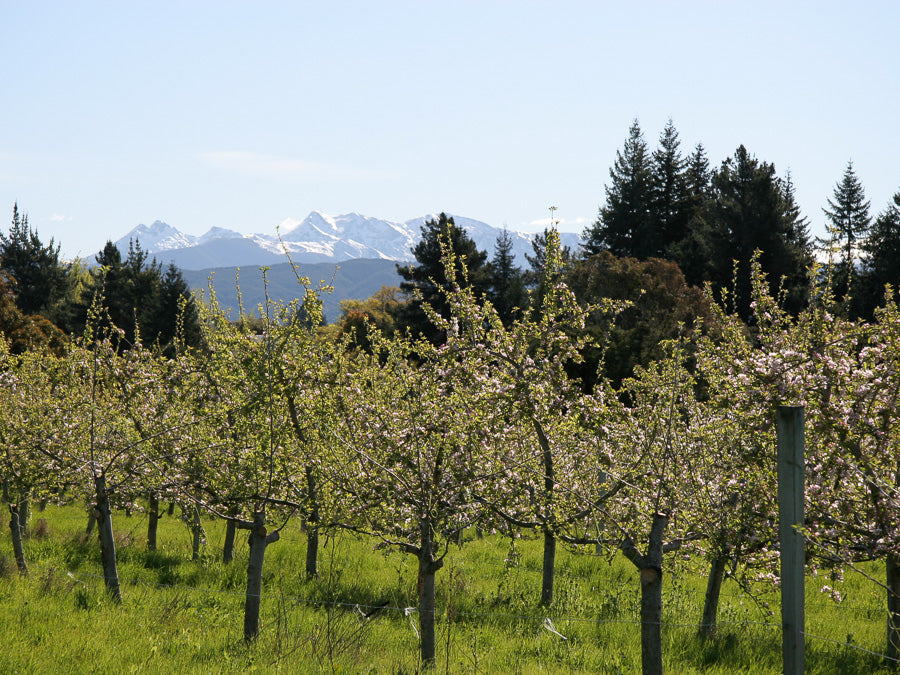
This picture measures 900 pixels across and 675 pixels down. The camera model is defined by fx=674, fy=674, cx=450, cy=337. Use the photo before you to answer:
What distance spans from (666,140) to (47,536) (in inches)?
2141

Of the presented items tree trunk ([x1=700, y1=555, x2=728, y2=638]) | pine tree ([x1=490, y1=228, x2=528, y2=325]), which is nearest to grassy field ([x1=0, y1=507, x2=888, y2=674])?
tree trunk ([x1=700, y1=555, x2=728, y2=638])

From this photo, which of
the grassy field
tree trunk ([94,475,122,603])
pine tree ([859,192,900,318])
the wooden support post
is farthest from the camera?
pine tree ([859,192,900,318])

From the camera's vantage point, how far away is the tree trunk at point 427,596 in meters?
7.71

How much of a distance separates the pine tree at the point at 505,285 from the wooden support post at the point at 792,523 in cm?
4383

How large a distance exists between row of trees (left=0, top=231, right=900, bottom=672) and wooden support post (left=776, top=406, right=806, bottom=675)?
1785mm

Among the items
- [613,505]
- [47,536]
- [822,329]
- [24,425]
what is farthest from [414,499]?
[47,536]

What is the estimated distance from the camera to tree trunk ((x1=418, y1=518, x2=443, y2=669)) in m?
7.71

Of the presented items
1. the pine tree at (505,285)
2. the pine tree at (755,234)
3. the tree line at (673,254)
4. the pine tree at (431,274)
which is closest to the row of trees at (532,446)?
the tree line at (673,254)

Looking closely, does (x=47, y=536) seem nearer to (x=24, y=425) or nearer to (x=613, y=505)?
Result: (x=24, y=425)

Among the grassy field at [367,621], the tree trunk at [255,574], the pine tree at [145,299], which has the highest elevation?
the pine tree at [145,299]

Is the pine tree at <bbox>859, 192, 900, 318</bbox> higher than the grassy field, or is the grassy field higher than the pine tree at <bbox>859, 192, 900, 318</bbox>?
the pine tree at <bbox>859, 192, 900, 318</bbox>

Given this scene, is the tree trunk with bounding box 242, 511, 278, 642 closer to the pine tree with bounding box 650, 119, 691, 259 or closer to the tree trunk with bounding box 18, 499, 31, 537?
the tree trunk with bounding box 18, 499, 31, 537

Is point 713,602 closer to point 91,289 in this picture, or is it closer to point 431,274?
point 431,274

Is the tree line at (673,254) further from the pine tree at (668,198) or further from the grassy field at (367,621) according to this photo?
the grassy field at (367,621)
